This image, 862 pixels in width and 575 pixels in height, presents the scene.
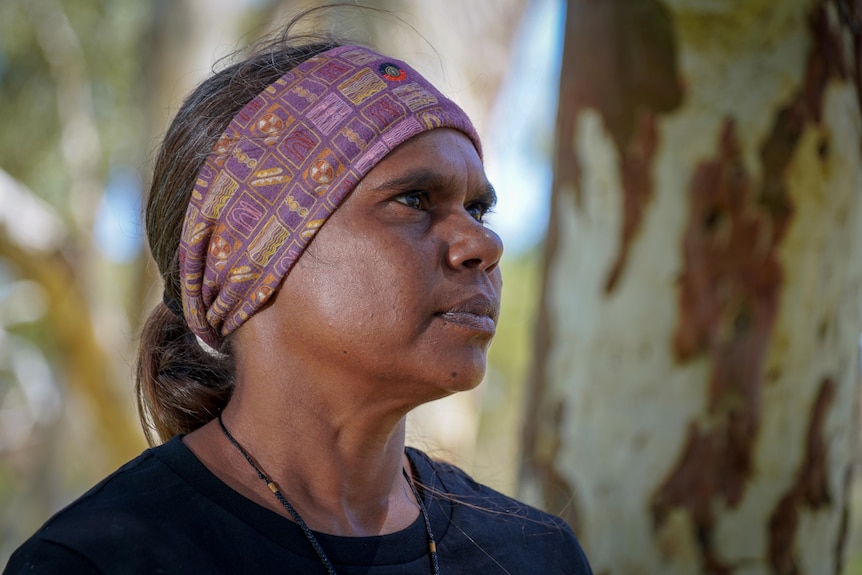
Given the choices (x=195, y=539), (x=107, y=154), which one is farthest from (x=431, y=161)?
(x=107, y=154)

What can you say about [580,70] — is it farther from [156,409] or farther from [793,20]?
[156,409]

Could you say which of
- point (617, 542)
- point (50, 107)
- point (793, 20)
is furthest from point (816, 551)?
point (50, 107)

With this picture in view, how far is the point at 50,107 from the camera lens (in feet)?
42.2

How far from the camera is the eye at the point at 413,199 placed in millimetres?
1947

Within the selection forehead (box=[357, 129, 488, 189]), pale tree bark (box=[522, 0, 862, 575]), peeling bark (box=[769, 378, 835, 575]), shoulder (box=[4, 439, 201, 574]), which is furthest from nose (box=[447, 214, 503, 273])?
peeling bark (box=[769, 378, 835, 575])

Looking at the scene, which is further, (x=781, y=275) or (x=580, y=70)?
(x=580, y=70)

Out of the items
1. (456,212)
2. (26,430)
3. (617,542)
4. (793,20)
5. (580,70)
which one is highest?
(793,20)

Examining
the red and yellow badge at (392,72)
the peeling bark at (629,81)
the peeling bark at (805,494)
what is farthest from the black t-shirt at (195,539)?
the peeling bark at (629,81)

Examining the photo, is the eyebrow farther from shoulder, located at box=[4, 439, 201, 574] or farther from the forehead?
shoulder, located at box=[4, 439, 201, 574]

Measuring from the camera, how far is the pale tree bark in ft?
9.57

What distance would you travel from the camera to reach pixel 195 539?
5.65ft

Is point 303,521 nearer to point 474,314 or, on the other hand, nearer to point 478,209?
point 474,314

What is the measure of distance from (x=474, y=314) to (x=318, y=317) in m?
0.31

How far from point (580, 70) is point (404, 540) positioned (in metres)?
1.88
